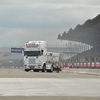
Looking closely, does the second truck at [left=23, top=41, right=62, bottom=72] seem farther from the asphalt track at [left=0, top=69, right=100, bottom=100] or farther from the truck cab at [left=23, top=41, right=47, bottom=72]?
the asphalt track at [left=0, top=69, right=100, bottom=100]

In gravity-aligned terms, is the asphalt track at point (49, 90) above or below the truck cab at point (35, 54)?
below

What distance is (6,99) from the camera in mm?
9523

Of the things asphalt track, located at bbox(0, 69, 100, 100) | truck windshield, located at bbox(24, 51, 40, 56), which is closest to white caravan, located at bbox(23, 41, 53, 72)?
truck windshield, located at bbox(24, 51, 40, 56)

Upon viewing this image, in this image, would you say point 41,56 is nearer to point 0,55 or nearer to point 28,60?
point 28,60

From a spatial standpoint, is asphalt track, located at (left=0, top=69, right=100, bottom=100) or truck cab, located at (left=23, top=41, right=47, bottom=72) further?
truck cab, located at (left=23, top=41, right=47, bottom=72)

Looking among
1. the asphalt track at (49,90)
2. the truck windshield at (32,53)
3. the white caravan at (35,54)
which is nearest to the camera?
the asphalt track at (49,90)

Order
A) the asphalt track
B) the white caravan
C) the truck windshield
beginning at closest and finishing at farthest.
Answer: the asphalt track, the white caravan, the truck windshield

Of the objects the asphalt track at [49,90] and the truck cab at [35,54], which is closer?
the asphalt track at [49,90]

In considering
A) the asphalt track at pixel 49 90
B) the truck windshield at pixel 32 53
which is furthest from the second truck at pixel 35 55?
the asphalt track at pixel 49 90

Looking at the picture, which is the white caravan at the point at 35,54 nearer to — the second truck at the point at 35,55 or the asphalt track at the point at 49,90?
the second truck at the point at 35,55

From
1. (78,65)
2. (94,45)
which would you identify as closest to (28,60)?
(78,65)

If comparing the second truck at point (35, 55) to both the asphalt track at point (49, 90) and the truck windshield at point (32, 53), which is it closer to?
the truck windshield at point (32, 53)

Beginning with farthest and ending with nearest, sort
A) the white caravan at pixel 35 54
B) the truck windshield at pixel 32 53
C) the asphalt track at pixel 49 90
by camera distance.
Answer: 1. the truck windshield at pixel 32 53
2. the white caravan at pixel 35 54
3. the asphalt track at pixel 49 90

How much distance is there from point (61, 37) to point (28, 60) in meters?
90.8
